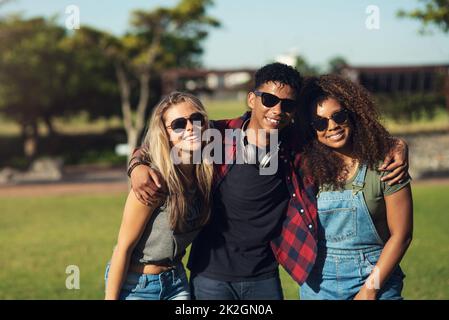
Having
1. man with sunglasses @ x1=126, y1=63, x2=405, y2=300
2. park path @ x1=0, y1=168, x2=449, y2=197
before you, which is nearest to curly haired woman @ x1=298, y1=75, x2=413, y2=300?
man with sunglasses @ x1=126, y1=63, x2=405, y2=300

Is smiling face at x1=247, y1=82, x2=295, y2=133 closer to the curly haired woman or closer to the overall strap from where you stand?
the curly haired woman

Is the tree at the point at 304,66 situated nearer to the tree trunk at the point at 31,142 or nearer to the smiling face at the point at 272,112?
the tree trunk at the point at 31,142

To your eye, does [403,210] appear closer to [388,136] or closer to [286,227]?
[388,136]

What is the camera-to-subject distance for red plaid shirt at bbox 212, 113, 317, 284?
9.80ft

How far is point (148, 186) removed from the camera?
2814 mm

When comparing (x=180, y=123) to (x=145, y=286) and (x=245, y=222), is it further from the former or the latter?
(x=145, y=286)

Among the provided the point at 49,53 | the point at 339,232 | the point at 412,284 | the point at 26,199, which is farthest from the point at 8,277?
the point at 49,53

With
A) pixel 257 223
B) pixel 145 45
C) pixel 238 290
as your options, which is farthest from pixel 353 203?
pixel 145 45

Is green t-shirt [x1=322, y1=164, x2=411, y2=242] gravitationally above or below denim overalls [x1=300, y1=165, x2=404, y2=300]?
above

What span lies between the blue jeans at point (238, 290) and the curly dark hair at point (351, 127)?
620 mm

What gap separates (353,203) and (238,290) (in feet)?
2.54

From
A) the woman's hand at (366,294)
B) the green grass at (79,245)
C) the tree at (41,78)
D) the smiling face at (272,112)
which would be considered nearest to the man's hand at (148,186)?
the smiling face at (272,112)

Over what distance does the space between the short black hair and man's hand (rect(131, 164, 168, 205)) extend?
0.83 metres

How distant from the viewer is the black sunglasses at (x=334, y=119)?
9.93 feet
